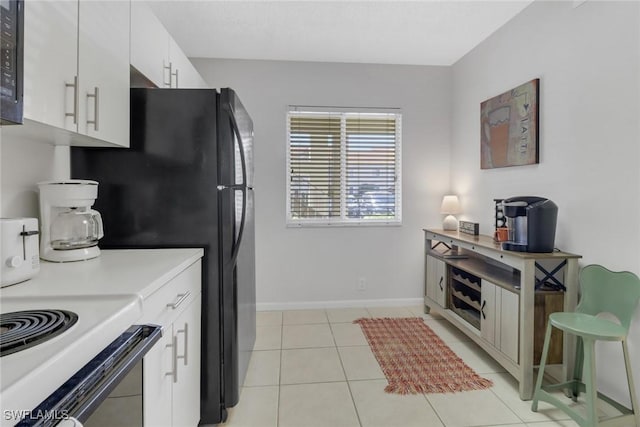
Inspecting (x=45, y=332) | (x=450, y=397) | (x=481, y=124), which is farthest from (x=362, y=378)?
(x=481, y=124)

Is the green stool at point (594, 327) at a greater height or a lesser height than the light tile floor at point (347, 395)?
greater

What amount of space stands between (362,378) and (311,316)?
1178 mm

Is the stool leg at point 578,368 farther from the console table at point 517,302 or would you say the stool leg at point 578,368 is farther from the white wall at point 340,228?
the white wall at point 340,228

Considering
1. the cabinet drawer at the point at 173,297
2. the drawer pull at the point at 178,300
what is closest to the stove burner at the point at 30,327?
the cabinet drawer at the point at 173,297

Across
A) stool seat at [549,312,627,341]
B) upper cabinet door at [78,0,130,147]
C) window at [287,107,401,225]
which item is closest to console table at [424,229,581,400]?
stool seat at [549,312,627,341]

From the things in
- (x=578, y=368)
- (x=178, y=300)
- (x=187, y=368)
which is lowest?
(x=578, y=368)

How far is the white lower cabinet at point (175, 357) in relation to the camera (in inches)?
43.2

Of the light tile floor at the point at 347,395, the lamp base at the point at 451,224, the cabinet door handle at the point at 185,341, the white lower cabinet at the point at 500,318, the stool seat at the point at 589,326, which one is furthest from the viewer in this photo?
the lamp base at the point at 451,224

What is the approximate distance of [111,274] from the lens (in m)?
1.21

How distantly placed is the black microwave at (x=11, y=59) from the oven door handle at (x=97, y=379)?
724mm

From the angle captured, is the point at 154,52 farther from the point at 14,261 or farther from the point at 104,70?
the point at 14,261

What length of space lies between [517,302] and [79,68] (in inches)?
99.8

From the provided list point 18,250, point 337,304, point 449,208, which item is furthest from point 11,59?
point 449,208

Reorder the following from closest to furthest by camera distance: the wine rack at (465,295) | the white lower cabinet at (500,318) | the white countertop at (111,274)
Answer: the white countertop at (111,274) → the white lower cabinet at (500,318) → the wine rack at (465,295)
